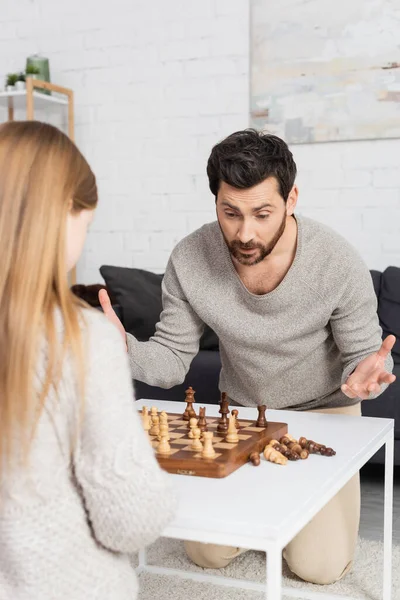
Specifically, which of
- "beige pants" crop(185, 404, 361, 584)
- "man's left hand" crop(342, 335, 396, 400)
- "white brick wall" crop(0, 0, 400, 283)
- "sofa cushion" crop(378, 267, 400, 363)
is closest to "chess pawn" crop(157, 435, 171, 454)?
"man's left hand" crop(342, 335, 396, 400)

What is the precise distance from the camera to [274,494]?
4.10 ft

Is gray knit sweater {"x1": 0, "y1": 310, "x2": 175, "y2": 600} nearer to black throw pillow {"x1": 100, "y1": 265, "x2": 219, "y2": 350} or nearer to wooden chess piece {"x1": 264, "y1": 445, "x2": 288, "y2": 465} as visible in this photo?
wooden chess piece {"x1": 264, "y1": 445, "x2": 288, "y2": 465}

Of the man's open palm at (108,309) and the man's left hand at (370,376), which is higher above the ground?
the man's open palm at (108,309)

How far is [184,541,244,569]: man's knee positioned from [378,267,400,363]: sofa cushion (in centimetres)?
136

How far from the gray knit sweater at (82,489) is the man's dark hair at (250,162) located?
3.15 feet

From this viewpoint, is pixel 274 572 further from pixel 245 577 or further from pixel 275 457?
pixel 245 577

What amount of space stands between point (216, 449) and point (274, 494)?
0.23 m

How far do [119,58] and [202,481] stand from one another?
3.04m

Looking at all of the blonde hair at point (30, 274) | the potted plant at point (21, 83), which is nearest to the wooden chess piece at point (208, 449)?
the blonde hair at point (30, 274)

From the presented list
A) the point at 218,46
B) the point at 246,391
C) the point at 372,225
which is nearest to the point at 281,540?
the point at 246,391

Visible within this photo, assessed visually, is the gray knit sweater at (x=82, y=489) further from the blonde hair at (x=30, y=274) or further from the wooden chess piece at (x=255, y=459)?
the wooden chess piece at (x=255, y=459)

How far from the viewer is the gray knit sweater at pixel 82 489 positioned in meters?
1.02

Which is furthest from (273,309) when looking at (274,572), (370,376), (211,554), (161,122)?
(161,122)

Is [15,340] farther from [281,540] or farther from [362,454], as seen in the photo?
[362,454]
